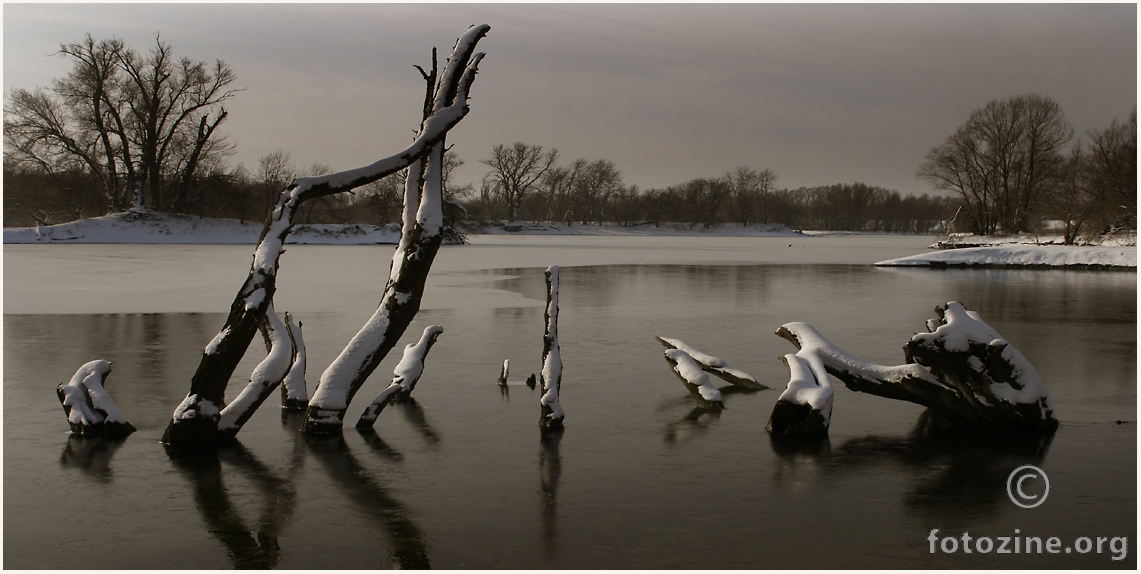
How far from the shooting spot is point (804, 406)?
652cm

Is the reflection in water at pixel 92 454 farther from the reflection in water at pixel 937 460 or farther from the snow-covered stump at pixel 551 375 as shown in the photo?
the reflection in water at pixel 937 460

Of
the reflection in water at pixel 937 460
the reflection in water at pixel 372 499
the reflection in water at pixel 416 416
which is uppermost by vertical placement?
the reflection in water at pixel 937 460

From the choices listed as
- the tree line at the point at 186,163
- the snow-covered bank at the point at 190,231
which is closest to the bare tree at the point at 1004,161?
the tree line at the point at 186,163

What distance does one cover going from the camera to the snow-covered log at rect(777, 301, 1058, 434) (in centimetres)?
645

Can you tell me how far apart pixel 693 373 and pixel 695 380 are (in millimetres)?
110

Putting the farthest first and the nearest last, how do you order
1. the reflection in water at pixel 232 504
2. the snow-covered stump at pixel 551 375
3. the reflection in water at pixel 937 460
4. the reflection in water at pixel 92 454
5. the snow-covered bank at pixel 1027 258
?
the snow-covered bank at pixel 1027 258, the snow-covered stump at pixel 551 375, the reflection in water at pixel 92 454, the reflection in water at pixel 937 460, the reflection in water at pixel 232 504

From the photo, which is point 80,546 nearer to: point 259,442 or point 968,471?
point 259,442

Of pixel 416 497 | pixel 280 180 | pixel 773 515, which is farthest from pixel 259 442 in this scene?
pixel 280 180

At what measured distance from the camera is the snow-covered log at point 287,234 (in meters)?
5.95

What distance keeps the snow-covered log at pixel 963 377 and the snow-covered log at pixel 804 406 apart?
366 millimetres

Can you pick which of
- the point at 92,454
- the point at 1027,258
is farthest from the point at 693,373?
the point at 1027,258

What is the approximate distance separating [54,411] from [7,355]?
315 centimetres

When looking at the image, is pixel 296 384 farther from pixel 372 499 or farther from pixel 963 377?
pixel 963 377

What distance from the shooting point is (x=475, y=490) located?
5289 mm
